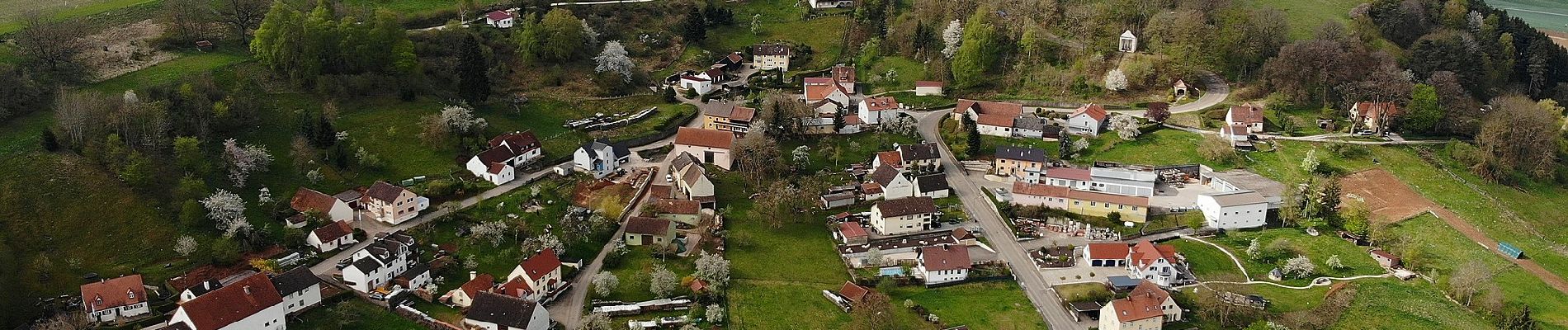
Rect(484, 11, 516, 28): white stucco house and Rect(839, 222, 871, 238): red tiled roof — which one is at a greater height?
Rect(484, 11, 516, 28): white stucco house

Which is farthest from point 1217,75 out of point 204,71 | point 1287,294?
point 204,71

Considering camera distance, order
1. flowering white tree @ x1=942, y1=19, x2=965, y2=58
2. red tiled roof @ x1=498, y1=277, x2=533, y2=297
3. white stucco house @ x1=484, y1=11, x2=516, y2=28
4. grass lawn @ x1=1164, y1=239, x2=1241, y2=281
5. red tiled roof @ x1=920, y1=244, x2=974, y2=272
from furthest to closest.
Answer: white stucco house @ x1=484, y1=11, x2=516, y2=28 < flowering white tree @ x1=942, y1=19, x2=965, y2=58 < grass lawn @ x1=1164, y1=239, x2=1241, y2=281 < red tiled roof @ x1=920, y1=244, x2=974, y2=272 < red tiled roof @ x1=498, y1=277, x2=533, y2=297

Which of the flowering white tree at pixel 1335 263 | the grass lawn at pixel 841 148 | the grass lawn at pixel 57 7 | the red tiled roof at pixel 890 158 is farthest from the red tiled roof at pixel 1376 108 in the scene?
the grass lawn at pixel 57 7

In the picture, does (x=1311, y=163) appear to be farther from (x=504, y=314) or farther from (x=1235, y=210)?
(x=504, y=314)

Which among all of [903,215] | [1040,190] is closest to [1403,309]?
[1040,190]

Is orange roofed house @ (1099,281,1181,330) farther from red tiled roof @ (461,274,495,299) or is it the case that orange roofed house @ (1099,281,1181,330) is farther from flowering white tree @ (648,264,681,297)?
red tiled roof @ (461,274,495,299)

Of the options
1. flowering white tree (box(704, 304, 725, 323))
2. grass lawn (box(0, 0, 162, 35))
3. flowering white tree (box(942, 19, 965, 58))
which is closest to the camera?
flowering white tree (box(704, 304, 725, 323))

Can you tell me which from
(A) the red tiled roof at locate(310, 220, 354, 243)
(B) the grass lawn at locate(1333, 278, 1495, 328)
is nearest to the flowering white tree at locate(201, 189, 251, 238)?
(A) the red tiled roof at locate(310, 220, 354, 243)
